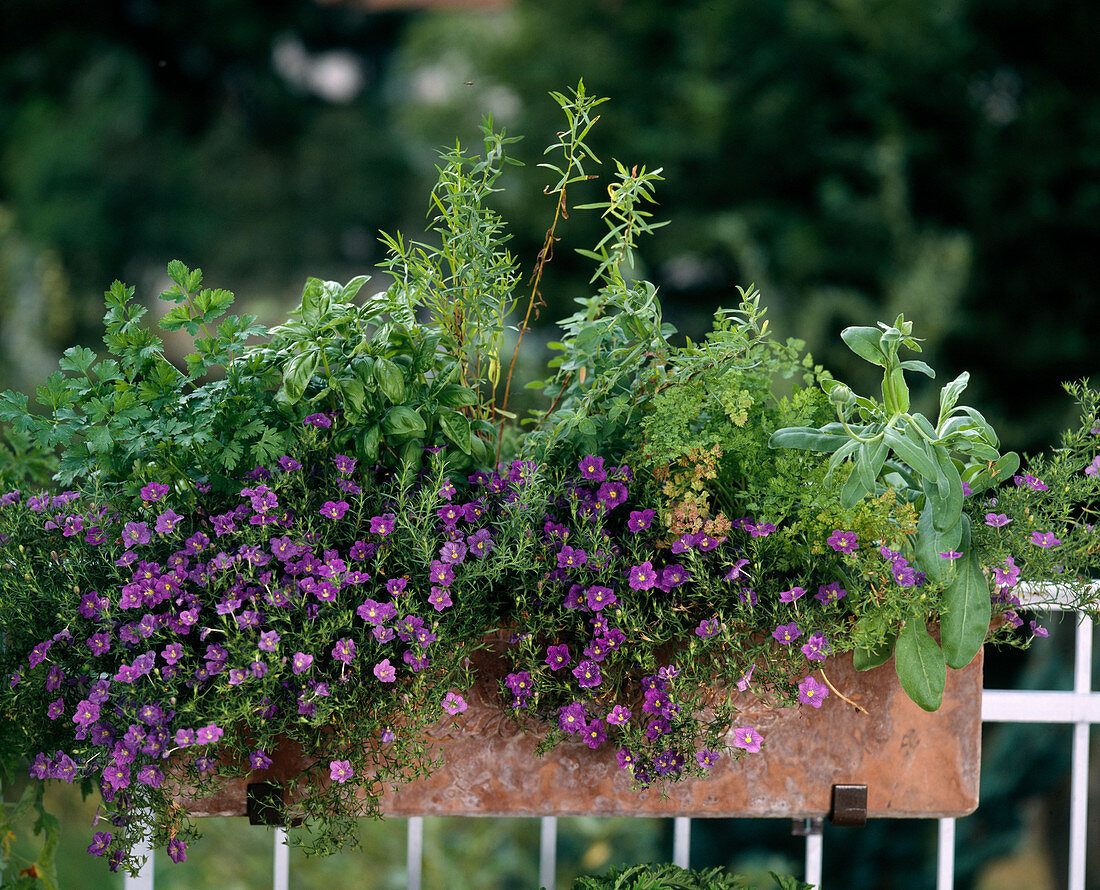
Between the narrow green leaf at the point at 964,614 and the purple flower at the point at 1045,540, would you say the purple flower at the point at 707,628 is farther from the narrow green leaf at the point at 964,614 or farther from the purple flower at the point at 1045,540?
the purple flower at the point at 1045,540

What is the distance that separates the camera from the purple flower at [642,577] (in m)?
1.20

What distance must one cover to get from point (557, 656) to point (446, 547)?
0.22m

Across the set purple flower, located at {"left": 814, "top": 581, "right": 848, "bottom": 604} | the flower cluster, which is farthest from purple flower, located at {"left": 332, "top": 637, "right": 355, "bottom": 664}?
purple flower, located at {"left": 814, "top": 581, "right": 848, "bottom": 604}

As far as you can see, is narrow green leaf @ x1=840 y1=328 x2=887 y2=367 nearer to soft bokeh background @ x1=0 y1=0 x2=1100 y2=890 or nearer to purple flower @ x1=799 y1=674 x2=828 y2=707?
purple flower @ x1=799 y1=674 x2=828 y2=707

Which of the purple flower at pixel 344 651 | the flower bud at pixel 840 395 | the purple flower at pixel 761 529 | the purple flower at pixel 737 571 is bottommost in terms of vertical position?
the purple flower at pixel 344 651

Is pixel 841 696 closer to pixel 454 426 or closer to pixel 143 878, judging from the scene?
pixel 454 426

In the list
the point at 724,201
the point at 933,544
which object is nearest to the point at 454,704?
the point at 933,544

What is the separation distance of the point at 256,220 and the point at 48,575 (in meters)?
7.03

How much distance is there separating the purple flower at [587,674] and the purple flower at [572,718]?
0.03 metres

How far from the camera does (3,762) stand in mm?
1436

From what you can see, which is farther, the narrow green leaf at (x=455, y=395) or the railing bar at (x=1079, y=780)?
the railing bar at (x=1079, y=780)

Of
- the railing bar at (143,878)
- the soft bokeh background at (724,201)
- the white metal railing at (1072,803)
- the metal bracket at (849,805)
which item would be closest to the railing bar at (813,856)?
the white metal railing at (1072,803)

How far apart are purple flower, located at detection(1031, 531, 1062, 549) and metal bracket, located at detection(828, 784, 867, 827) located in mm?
453

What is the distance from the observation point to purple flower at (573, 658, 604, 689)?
119cm
